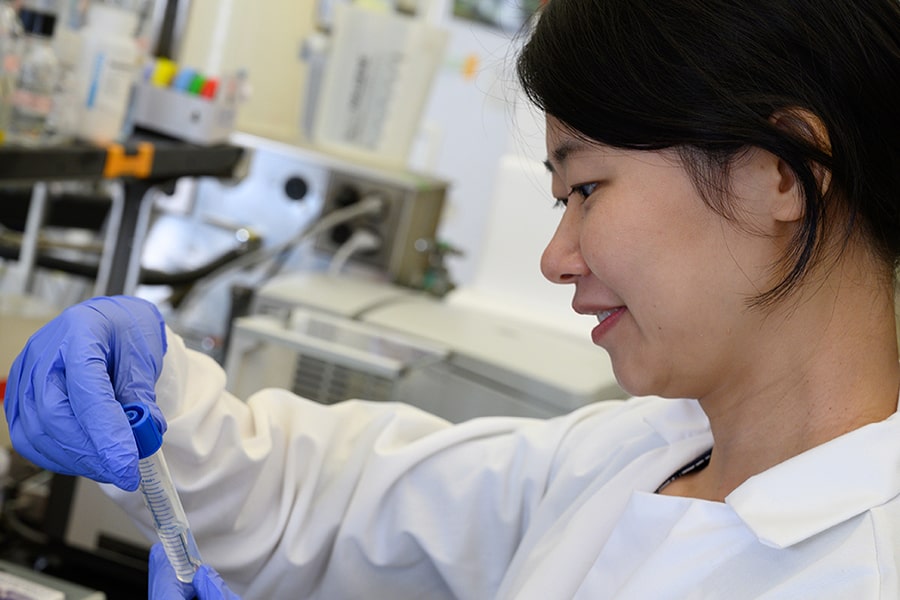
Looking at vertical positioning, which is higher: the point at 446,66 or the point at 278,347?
the point at 446,66

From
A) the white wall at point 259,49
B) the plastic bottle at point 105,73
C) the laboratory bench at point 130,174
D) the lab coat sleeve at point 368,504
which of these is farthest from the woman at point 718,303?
the white wall at point 259,49

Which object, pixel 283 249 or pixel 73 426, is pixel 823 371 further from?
pixel 283 249

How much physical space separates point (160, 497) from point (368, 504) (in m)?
0.33

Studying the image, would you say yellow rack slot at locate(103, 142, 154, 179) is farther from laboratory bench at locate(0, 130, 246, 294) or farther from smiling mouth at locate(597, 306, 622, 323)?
smiling mouth at locate(597, 306, 622, 323)

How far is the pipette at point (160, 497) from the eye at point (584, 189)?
395 millimetres

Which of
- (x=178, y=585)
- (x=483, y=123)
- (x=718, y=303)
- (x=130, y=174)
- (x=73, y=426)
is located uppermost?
(x=483, y=123)

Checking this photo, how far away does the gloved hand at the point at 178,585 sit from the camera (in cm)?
84

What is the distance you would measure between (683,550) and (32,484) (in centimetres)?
129

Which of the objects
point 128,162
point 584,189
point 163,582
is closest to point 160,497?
point 163,582

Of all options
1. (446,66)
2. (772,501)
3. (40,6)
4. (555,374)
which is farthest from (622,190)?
(446,66)

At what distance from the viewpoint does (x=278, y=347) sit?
152 cm

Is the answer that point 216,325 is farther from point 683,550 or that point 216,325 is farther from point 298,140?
point 683,550

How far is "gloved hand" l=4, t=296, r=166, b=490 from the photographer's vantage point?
80 cm

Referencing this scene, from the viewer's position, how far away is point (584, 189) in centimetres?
91
